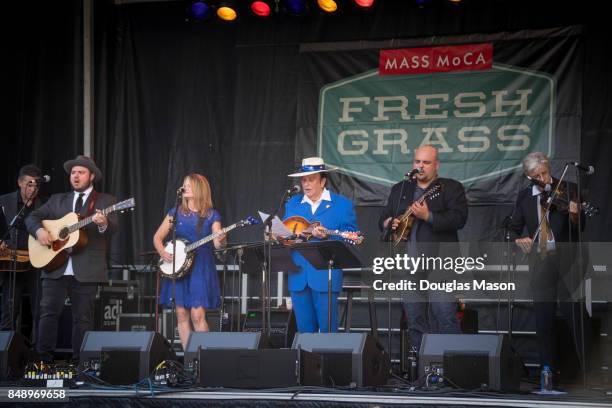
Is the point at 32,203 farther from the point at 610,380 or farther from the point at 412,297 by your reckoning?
the point at 610,380

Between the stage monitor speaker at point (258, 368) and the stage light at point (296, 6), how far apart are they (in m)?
4.38

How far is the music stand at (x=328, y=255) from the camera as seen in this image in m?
6.66

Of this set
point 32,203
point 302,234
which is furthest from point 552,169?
point 32,203

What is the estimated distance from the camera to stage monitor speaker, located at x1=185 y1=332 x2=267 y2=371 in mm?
6117

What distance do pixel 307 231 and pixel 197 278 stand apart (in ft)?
4.15

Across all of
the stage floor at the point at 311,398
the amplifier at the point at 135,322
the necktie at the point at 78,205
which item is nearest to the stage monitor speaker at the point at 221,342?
the stage floor at the point at 311,398

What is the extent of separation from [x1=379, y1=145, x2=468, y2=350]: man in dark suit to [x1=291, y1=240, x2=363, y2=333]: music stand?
58 cm

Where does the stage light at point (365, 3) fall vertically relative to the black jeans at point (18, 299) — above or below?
above

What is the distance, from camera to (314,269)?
727 centimetres

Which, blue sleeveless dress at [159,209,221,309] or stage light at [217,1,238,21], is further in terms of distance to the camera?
stage light at [217,1,238,21]

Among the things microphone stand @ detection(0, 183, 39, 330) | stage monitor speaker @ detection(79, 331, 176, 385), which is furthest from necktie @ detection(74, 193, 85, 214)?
stage monitor speaker @ detection(79, 331, 176, 385)

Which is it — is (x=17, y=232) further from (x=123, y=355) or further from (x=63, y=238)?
(x=123, y=355)

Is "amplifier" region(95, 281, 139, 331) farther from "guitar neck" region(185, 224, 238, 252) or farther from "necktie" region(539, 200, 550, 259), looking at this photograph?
"necktie" region(539, 200, 550, 259)

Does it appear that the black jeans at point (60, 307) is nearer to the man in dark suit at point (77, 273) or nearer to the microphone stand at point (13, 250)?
the man in dark suit at point (77, 273)
